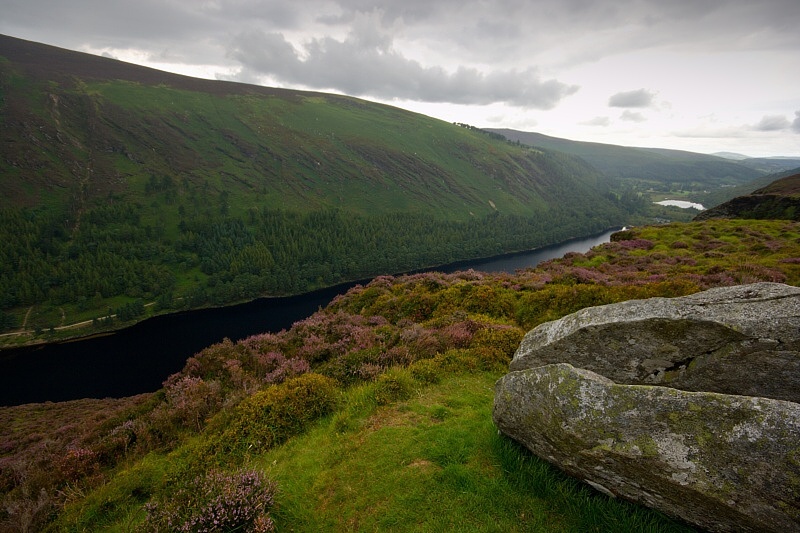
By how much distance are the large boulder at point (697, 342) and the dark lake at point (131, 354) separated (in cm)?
8756

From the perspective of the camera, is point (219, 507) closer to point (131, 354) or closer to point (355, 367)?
point (355, 367)

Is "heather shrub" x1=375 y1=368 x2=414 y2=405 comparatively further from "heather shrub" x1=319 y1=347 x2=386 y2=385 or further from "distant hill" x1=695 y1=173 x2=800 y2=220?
"distant hill" x1=695 y1=173 x2=800 y2=220

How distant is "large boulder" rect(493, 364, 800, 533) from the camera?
15.5 feet

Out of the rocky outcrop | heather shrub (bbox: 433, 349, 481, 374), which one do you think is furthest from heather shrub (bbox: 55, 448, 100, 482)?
the rocky outcrop

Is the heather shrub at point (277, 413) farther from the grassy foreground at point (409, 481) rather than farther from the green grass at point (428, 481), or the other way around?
the green grass at point (428, 481)

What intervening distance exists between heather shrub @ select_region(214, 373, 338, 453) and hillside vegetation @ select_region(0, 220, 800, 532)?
4 cm

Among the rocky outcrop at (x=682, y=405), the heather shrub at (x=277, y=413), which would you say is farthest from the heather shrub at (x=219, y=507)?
the rocky outcrop at (x=682, y=405)

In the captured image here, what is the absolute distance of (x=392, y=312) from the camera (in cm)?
2467

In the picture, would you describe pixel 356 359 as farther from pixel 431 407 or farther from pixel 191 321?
pixel 191 321

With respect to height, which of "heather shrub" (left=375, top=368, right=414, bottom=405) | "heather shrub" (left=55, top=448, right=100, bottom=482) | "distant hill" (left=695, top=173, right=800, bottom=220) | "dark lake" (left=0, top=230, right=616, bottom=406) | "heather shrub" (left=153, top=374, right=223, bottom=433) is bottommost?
"dark lake" (left=0, top=230, right=616, bottom=406)

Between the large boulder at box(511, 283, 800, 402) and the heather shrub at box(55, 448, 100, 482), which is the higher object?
the large boulder at box(511, 283, 800, 402)

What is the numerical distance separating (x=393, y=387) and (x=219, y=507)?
604cm

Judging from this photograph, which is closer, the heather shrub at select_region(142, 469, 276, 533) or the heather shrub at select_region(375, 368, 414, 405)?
the heather shrub at select_region(142, 469, 276, 533)

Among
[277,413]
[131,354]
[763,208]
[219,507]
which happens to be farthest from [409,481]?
[131,354]
